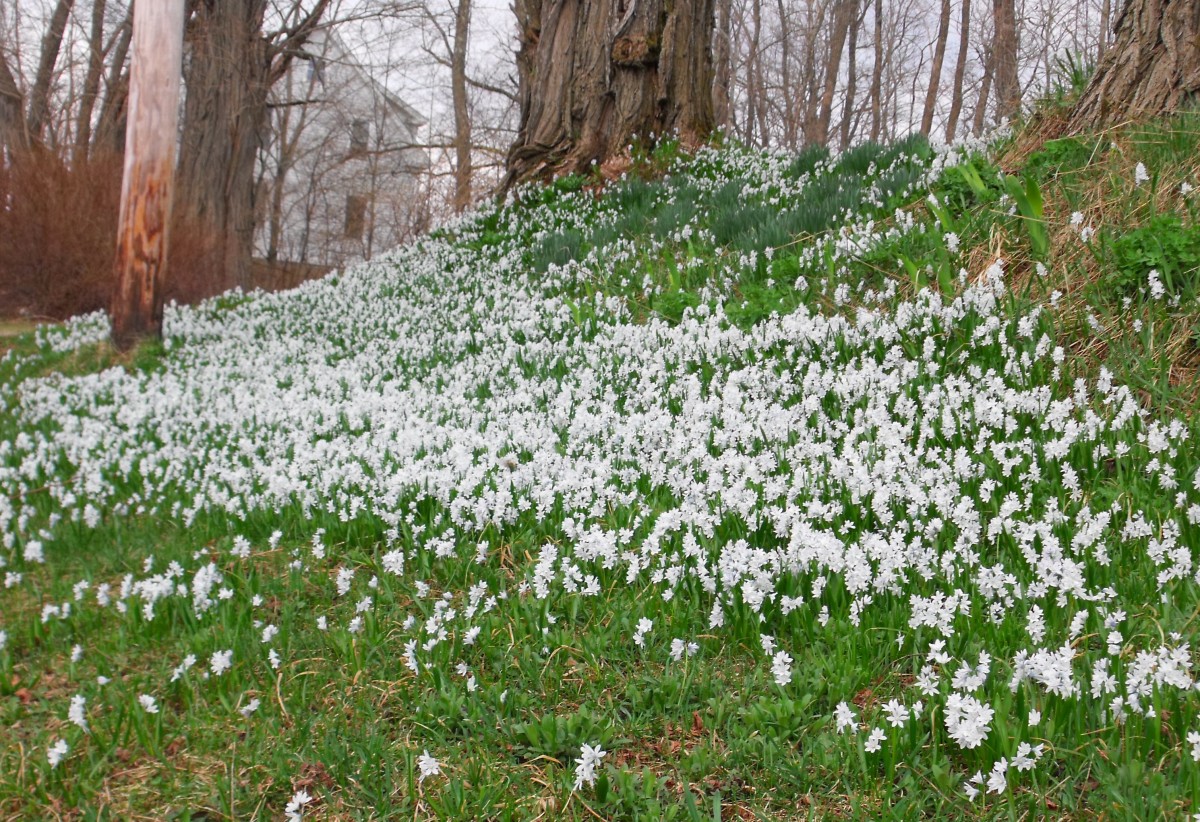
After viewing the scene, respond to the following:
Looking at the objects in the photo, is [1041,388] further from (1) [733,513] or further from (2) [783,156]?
(2) [783,156]

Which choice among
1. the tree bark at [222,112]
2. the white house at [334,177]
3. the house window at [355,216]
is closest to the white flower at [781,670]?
the tree bark at [222,112]

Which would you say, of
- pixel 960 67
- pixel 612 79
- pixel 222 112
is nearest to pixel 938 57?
pixel 960 67

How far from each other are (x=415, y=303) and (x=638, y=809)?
24.8 feet

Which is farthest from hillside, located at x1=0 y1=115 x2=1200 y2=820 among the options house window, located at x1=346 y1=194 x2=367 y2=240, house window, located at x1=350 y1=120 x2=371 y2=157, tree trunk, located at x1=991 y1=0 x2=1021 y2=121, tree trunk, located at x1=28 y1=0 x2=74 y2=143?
house window, located at x1=346 y1=194 x2=367 y2=240

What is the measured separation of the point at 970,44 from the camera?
939 inches

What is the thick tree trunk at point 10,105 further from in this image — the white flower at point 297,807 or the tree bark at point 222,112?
the white flower at point 297,807

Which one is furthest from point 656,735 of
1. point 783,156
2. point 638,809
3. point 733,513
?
point 783,156

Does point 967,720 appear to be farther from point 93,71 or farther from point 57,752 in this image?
point 93,71

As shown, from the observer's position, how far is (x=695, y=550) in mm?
2996

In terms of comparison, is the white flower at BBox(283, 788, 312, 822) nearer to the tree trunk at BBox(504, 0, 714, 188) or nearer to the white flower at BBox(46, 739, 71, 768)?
the white flower at BBox(46, 739, 71, 768)

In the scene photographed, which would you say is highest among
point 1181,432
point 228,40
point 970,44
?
point 970,44

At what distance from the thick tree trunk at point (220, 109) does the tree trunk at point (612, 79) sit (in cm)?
Answer: 839

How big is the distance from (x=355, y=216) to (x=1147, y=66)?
1450 inches

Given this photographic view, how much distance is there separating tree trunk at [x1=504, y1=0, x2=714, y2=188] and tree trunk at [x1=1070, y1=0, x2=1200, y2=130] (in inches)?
251
